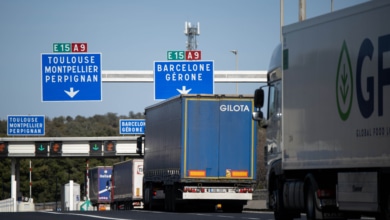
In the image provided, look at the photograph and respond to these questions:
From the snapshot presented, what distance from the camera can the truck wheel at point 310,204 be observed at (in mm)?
19906

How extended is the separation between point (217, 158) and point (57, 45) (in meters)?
11.7

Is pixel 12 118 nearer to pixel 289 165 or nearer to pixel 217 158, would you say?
pixel 217 158

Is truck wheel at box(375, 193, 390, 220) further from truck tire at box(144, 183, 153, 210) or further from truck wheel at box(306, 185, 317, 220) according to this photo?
truck tire at box(144, 183, 153, 210)

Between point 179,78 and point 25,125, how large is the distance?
3195cm

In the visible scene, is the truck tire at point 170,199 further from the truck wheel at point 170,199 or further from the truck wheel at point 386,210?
the truck wheel at point 386,210

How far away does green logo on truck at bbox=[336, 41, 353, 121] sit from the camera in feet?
60.5

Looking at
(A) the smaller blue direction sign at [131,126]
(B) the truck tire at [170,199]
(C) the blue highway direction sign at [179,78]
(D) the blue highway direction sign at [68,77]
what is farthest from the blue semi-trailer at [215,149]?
(A) the smaller blue direction sign at [131,126]

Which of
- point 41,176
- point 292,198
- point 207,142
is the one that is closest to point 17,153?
point 207,142

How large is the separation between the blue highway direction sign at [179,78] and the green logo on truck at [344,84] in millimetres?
28833

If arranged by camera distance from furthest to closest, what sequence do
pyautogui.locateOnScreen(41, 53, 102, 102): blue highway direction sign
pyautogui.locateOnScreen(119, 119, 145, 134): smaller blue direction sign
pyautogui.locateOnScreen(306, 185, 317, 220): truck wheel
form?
pyautogui.locateOnScreen(119, 119, 145, 134): smaller blue direction sign < pyautogui.locateOnScreen(41, 53, 102, 102): blue highway direction sign < pyautogui.locateOnScreen(306, 185, 317, 220): truck wheel

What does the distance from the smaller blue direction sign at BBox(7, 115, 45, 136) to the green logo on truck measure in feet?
195

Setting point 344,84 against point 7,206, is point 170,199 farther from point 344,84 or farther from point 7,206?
point 7,206

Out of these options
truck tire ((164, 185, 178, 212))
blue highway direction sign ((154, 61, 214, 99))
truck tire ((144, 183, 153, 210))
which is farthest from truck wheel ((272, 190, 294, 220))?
blue highway direction sign ((154, 61, 214, 99))

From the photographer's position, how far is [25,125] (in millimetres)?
77938
